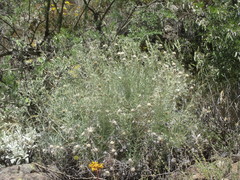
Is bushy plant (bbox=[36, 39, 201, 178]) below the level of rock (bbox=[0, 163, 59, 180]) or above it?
above

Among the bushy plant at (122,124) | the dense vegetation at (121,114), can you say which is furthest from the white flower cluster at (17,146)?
the bushy plant at (122,124)

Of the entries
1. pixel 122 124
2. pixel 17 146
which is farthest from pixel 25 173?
pixel 122 124

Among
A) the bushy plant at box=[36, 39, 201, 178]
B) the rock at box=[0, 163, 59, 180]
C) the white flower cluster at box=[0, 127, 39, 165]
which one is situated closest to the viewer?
the rock at box=[0, 163, 59, 180]

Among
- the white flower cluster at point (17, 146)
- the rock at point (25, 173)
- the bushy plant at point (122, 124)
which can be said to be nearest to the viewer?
the rock at point (25, 173)

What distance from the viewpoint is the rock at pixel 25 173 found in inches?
113

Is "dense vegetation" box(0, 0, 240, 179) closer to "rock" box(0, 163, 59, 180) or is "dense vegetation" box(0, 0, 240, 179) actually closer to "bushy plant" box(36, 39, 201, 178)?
"bushy plant" box(36, 39, 201, 178)

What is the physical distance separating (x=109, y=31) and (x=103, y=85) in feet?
5.64

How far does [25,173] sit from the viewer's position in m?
2.94

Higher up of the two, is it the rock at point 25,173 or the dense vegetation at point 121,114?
the dense vegetation at point 121,114

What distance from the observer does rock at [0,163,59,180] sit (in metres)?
2.86

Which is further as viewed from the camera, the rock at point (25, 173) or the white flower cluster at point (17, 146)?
the white flower cluster at point (17, 146)

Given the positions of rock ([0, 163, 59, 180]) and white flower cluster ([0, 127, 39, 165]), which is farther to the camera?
white flower cluster ([0, 127, 39, 165])

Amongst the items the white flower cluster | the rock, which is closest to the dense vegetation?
the white flower cluster

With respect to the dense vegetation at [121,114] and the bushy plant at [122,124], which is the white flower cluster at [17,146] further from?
the bushy plant at [122,124]
